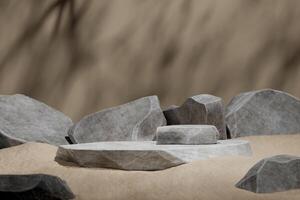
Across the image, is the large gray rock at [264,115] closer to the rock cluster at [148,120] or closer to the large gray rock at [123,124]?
the rock cluster at [148,120]

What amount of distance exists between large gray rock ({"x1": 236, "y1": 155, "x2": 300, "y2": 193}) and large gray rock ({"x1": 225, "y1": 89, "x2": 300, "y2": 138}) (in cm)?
171

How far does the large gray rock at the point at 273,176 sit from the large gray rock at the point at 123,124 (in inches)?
70.4

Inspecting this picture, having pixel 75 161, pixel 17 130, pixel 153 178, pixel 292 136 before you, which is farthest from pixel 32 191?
pixel 292 136

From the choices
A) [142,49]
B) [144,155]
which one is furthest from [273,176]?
[142,49]

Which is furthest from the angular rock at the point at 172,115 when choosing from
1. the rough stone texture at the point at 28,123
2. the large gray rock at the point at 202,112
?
the rough stone texture at the point at 28,123

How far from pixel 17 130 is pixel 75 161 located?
1.03 meters

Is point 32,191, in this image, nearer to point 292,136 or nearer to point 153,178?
point 153,178

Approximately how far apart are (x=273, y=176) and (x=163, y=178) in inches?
21.6

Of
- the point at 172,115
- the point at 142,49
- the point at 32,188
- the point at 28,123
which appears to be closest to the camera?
the point at 32,188

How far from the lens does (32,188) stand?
7.38 feet

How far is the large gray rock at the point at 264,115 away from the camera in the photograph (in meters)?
4.17

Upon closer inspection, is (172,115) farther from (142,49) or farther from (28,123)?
(28,123)

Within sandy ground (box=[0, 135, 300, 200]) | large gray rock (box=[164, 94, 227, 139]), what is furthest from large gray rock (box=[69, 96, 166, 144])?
sandy ground (box=[0, 135, 300, 200])

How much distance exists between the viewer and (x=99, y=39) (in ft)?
16.5
